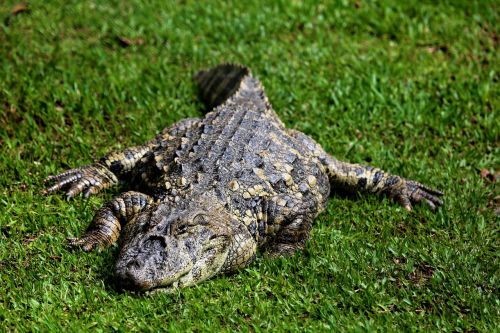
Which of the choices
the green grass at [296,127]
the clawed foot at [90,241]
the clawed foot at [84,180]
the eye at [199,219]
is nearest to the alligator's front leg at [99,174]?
the clawed foot at [84,180]

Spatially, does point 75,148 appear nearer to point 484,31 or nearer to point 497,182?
point 497,182

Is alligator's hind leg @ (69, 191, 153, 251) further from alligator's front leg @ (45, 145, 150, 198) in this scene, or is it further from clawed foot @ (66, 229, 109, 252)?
alligator's front leg @ (45, 145, 150, 198)

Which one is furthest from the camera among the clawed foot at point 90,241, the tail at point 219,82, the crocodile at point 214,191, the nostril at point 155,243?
the tail at point 219,82

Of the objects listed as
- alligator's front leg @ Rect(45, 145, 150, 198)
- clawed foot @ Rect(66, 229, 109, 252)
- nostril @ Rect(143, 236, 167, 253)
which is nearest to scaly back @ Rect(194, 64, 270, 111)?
alligator's front leg @ Rect(45, 145, 150, 198)

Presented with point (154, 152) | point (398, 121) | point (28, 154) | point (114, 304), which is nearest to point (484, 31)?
point (398, 121)

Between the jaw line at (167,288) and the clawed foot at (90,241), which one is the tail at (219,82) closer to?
the clawed foot at (90,241)
